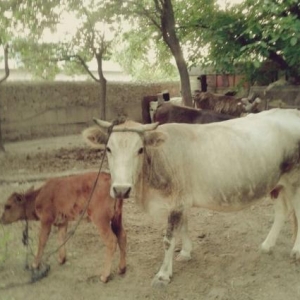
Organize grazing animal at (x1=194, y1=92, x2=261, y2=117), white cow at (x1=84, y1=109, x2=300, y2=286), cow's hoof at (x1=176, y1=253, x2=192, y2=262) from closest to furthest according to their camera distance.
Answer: white cow at (x1=84, y1=109, x2=300, y2=286), cow's hoof at (x1=176, y1=253, x2=192, y2=262), grazing animal at (x1=194, y1=92, x2=261, y2=117)

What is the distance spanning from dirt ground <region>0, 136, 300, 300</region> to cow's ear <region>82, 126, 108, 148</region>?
1404mm

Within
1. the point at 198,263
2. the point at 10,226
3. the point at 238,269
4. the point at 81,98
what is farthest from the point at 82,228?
the point at 81,98

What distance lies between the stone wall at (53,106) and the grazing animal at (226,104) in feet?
17.9

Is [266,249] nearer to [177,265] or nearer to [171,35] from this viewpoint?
[177,265]

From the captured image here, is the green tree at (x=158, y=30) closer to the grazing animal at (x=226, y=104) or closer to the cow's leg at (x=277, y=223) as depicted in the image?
the grazing animal at (x=226, y=104)

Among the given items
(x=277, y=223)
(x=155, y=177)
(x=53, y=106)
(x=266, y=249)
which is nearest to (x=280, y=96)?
(x=277, y=223)

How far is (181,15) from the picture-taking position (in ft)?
35.7

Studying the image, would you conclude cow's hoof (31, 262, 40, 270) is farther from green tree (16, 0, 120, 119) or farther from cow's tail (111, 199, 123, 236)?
green tree (16, 0, 120, 119)

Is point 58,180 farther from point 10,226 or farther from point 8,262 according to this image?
point 10,226

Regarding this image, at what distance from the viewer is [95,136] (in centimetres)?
404

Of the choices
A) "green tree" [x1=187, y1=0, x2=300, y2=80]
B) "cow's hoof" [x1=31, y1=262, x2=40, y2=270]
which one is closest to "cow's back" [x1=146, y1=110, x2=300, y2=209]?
"cow's hoof" [x1=31, y1=262, x2=40, y2=270]

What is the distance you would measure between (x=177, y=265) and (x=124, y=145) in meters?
1.67

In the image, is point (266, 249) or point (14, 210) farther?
point (266, 249)

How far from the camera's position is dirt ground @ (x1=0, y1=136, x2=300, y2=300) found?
4.04 meters
